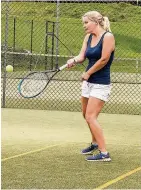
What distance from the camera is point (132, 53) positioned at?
32531mm

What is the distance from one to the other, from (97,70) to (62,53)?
23384mm

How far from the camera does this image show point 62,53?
3142 centimetres

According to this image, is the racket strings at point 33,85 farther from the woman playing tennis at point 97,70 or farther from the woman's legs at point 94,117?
the woman's legs at point 94,117

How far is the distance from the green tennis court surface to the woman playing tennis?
0.33 m

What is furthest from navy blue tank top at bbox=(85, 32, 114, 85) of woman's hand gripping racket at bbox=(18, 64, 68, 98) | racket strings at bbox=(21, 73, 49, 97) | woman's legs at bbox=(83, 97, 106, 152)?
racket strings at bbox=(21, 73, 49, 97)

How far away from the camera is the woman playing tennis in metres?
8.05

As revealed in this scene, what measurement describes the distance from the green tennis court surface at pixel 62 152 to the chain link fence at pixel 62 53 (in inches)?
56.4

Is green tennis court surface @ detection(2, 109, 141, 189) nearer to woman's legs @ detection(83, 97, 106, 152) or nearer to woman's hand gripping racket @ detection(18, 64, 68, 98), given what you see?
woman's legs @ detection(83, 97, 106, 152)

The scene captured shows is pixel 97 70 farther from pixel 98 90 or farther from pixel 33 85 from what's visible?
pixel 33 85

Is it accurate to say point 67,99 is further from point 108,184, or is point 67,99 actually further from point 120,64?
point 120,64

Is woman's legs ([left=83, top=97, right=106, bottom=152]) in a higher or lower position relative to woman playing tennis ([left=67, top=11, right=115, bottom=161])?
lower

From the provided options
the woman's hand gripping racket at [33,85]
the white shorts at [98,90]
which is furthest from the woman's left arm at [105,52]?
the woman's hand gripping racket at [33,85]

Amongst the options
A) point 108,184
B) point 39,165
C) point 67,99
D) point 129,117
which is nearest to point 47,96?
point 67,99

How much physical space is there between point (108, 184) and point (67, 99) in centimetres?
846
